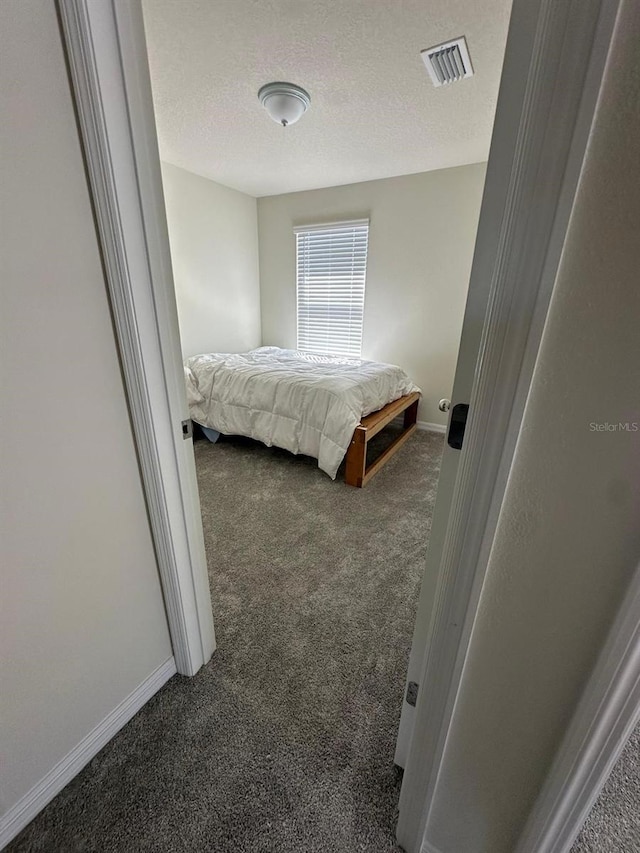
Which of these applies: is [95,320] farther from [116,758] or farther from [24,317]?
[116,758]

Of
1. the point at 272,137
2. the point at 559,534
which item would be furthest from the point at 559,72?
the point at 272,137

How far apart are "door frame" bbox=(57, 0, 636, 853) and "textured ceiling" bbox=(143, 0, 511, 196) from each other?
1206mm

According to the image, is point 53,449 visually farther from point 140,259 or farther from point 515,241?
point 515,241

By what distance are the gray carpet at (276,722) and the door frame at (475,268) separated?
19 cm

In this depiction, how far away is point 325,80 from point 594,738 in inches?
109

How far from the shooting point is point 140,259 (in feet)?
2.88

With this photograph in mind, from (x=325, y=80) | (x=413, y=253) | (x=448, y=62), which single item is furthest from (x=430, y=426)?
(x=325, y=80)

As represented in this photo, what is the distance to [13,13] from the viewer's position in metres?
0.65

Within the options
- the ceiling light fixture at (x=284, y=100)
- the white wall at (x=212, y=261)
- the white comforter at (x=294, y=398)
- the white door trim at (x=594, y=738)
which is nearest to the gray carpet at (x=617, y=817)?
the white door trim at (x=594, y=738)

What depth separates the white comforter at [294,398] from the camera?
2605 millimetres

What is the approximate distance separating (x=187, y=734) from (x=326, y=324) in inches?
151

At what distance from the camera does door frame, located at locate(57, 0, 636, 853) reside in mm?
421

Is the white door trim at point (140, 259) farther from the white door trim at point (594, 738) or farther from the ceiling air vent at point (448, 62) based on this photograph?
the ceiling air vent at point (448, 62)

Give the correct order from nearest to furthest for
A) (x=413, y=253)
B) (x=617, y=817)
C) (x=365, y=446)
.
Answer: (x=617, y=817), (x=365, y=446), (x=413, y=253)
